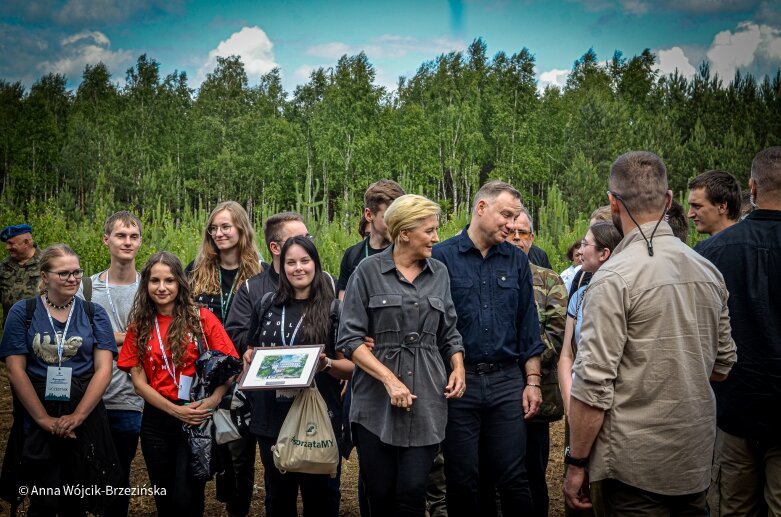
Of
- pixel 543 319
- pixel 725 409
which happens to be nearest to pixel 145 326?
pixel 543 319

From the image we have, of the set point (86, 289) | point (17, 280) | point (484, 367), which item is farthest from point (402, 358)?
point (17, 280)

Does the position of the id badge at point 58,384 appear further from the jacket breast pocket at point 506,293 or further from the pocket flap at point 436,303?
the jacket breast pocket at point 506,293

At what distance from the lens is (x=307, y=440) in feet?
12.8

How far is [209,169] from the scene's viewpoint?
39500 millimetres

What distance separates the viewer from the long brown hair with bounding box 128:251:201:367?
4.27 metres

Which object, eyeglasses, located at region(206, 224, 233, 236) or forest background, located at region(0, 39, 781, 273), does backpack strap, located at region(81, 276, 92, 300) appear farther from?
forest background, located at region(0, 39, 781, 273)

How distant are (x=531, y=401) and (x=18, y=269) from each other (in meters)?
6.53

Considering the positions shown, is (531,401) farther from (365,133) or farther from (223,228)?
(365,133)

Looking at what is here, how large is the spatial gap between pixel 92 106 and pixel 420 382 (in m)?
48.9

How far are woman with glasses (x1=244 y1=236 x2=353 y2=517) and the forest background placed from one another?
2603 centimetres

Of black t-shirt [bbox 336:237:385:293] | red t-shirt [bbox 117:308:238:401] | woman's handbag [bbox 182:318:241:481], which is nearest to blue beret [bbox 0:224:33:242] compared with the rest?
red t-shirt [bbox 117:308:238:401]

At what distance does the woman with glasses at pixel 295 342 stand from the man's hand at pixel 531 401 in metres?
1.06

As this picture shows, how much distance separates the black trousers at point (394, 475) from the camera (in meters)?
3.48

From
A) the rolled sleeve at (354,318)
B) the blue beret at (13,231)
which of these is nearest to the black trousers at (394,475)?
the rolled sleeve at (354,318)
